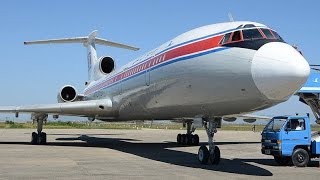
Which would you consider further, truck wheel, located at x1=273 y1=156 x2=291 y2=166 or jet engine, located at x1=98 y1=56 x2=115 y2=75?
jet engine, located at x1=98 y1=56 x2=115 y2=75

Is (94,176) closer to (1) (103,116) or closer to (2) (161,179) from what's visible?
(2) (161,179)

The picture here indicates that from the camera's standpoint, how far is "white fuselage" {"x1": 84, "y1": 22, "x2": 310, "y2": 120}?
9.98m

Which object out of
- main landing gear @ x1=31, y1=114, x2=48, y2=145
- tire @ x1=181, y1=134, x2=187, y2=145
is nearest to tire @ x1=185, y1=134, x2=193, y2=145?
tire @ x1=181, y1=134, x2=187, y2=145

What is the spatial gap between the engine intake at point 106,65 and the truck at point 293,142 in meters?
16.1

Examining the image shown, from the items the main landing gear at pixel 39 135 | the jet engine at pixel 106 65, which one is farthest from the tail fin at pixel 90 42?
the main landing gear at pixel 39 135

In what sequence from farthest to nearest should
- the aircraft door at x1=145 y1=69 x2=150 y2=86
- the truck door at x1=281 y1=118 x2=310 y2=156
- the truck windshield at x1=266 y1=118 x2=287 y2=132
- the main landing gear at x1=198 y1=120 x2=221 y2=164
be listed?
the aircraft door at x1=145 y1=69 x2=150 y2=86 → the truck windshield at x1=266 y1=118 x2=287 y2=132 → the truck door at x1=281 y1=118 x2=310 y2=156 → the main landing gear at x1=198 y1=120 x2=221 y2=164

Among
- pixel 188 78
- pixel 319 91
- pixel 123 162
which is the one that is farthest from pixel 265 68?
pixel 319 91

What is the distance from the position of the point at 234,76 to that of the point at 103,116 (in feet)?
41.5

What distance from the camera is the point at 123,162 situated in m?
13.6

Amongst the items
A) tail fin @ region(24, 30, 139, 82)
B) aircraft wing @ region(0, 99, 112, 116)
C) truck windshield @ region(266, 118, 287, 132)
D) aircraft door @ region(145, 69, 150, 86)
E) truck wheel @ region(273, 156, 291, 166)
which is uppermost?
tail fin @ region(24, 30, 139, 82)

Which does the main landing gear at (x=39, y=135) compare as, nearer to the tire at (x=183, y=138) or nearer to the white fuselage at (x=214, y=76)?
the tire at (x=183, y=138)

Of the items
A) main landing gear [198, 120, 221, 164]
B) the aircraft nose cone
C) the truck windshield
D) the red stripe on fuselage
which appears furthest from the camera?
the truck windshield

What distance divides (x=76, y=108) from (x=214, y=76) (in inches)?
437

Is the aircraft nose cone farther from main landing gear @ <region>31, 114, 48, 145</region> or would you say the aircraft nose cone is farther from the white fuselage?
main landing gear @ <region>31, 114, 48, 145</region>
